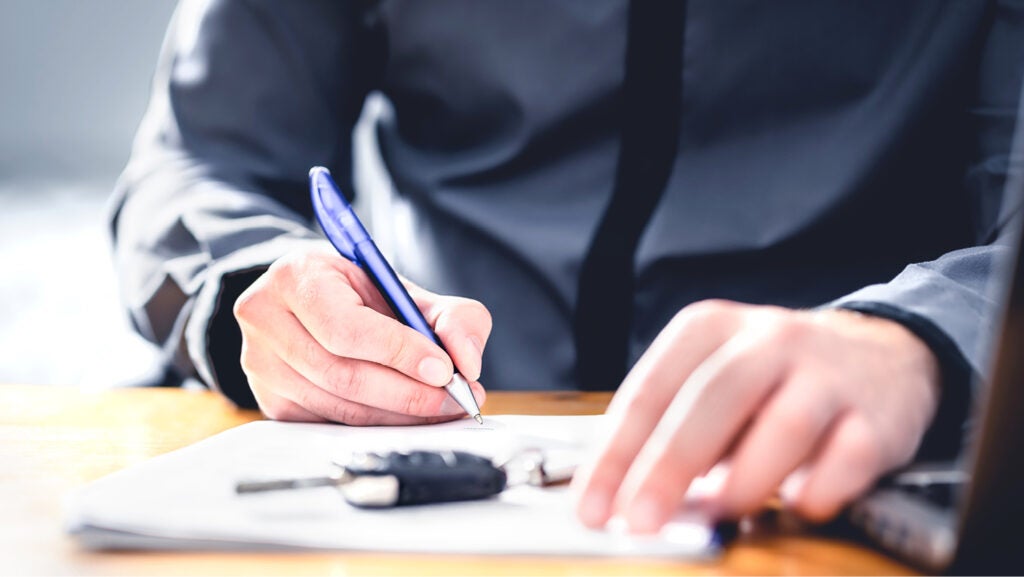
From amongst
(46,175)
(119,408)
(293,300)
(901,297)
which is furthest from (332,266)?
(46,175)

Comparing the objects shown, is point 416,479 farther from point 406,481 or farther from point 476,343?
point 476,343

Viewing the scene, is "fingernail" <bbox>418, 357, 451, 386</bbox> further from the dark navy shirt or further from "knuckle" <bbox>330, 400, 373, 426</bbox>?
the dark navy shirt

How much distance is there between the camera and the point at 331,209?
0.58 metres

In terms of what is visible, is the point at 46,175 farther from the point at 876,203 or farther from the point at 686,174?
the point at 876,203

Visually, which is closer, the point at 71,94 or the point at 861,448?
the point at 861,448

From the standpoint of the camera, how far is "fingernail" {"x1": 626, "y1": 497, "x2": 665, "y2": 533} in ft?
1.04

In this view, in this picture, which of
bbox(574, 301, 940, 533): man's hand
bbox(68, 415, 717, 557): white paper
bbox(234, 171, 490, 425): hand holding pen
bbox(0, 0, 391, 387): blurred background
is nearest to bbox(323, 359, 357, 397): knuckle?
bbox(234, 171, 490, 425): hand holding pen

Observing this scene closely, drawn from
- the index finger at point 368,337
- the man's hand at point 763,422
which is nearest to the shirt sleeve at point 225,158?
the index finger at point 368,337

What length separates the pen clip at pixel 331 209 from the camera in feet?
1.88

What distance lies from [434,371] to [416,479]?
0.17 m

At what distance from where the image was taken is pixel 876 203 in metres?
0.79

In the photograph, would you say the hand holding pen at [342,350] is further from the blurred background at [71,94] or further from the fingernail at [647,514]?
the blurred background at [71,94]

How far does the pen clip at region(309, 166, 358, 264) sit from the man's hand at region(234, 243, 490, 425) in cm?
1

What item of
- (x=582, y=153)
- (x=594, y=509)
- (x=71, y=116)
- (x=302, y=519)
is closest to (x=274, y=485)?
(x=302, y=519)
